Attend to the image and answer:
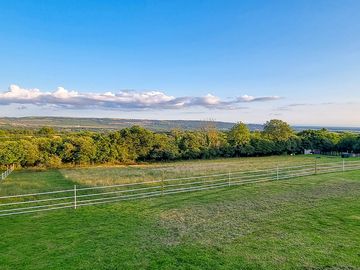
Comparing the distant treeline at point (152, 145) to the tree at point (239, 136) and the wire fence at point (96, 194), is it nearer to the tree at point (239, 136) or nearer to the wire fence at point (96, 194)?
the tree at point (239, 136)

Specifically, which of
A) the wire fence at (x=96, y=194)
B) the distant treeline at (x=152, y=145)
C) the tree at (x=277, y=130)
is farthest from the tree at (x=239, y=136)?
the wire fence at (x=96, y=194)

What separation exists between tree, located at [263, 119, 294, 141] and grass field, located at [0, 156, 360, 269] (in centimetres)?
4290

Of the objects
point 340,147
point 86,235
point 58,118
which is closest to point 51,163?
point 86,235

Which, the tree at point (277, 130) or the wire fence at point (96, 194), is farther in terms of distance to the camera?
the tree at point (277, 130)

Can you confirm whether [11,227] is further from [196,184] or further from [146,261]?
[196,184]

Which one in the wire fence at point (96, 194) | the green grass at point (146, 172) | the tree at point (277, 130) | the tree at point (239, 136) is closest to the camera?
the wire fence at point (96, 194)

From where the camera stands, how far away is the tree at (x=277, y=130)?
55344 mm

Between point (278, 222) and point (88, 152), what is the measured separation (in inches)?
1478

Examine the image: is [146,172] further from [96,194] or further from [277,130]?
[277,130]

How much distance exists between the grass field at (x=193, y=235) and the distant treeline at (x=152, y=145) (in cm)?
3234

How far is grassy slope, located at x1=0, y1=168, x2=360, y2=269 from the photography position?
6699mm

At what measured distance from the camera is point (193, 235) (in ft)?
27.8

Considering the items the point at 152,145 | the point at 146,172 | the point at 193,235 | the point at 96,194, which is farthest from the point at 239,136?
the point at 193,235

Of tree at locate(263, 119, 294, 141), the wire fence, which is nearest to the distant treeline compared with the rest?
tree at locate(263, 119, 294, 141)
